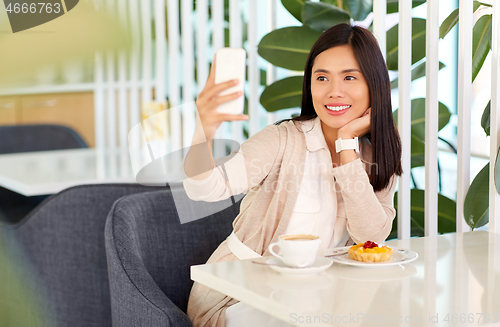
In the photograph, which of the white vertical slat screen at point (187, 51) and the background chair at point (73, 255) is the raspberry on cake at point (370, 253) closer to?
the background chair at point (73, 255)

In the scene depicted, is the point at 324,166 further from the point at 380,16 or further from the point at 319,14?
the point at 319,14

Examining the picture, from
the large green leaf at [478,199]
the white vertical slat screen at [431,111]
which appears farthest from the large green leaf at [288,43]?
the large green leaf at [478,199]

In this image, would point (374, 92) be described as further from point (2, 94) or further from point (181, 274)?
point (2, 94)

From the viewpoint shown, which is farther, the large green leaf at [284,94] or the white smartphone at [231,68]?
the large green leaf at [284,94]

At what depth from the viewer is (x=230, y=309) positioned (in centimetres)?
99

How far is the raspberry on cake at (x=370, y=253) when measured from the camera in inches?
33.1

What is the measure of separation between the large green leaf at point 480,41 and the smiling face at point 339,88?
0.36 m

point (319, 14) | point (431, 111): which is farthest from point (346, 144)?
point (319, 14)

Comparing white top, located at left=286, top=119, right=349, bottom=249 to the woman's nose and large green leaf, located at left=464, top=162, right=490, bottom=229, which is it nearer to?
the woman's nose

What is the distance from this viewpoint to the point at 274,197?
1.13 m

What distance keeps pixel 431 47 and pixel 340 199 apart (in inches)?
17.6

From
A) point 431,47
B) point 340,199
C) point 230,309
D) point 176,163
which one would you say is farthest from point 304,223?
point 176,163

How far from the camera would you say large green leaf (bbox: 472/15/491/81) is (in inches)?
50.6

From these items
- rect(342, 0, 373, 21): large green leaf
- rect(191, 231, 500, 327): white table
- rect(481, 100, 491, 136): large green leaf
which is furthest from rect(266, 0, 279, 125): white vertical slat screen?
rect(191, 231, 500, 327): white table
